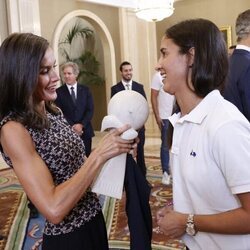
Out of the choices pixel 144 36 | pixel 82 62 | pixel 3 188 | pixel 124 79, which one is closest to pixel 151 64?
pixel 144 36

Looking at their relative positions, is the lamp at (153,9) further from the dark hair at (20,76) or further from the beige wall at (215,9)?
the dark hair at (20,76)

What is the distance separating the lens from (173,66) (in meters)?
1.29

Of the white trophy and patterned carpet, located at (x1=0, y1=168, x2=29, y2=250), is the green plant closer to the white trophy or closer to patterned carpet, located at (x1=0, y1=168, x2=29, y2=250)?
patterned carpet, located at (x1=0, y1=168, x2=29, y2=250)

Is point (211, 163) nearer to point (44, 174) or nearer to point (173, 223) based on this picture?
point (173, 223)

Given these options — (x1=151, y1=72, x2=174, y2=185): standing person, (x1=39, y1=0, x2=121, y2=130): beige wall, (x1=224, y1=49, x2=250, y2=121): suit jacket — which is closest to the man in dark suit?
(x1=151, y1=72, x2=174, y2=185): standing person

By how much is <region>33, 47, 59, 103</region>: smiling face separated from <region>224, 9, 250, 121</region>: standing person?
4.75 feet

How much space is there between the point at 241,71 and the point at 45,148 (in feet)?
5.50

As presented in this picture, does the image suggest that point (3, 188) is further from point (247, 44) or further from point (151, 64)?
point (151, 64)

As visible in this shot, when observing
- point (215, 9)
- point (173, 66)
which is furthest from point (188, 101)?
point (215, 9)

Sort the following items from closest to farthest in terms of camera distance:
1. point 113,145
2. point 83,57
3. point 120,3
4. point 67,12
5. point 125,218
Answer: point 113,145 < point 125,218 < point 67,12 < point 120,3 < point 83,57

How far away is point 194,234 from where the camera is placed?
3.97ft

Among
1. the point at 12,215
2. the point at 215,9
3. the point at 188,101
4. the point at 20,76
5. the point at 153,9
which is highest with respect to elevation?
the point at 215,9

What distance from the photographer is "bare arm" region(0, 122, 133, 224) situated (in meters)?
1.28

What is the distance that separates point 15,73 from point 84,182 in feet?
1.53
